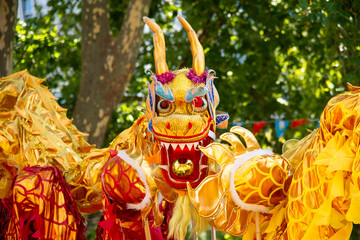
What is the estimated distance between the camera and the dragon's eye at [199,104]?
3.05 m

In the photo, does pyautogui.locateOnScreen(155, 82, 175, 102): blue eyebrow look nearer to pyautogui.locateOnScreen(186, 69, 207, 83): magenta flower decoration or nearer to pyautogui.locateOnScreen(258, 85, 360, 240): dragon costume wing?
pyautogui.locateOnScreen(186, 69, 207, 83): magenta flower decoration

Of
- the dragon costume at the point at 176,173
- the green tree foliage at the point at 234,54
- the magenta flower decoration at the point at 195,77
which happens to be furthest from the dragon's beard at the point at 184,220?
the green tree foliage at the point at 234,54

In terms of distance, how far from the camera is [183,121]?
2.98 metres

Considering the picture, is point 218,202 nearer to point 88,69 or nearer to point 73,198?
point 73,198

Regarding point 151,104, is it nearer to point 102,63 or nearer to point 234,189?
point 234,189

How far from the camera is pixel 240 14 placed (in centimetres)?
738

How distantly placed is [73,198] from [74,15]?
14.9ft

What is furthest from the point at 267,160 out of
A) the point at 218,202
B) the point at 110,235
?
the point at 110,235

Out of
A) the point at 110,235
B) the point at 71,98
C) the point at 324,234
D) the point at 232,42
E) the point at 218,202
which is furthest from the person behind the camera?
the point at 232,42

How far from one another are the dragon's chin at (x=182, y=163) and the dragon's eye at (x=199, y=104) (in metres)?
0.15

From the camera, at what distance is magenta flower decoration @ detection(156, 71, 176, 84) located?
10.1 feet

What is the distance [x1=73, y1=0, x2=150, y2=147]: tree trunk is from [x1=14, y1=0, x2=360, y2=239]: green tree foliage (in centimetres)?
164

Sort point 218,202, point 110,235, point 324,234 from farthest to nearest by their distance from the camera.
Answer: point 110,235, point 218,202, point 324,234

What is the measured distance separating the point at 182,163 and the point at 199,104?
31 centimetres
